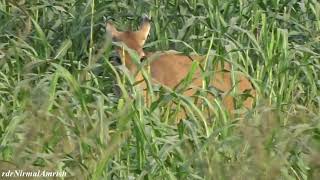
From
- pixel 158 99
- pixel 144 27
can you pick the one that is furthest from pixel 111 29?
pixel 158 99

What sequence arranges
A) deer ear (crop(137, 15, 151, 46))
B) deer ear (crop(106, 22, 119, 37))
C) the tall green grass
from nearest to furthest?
the tall green grass, deer ear (crop(106, 22, 119, 37)), deer ear (crop(137, 15, 151, 46))

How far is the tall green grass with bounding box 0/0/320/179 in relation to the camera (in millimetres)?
5086

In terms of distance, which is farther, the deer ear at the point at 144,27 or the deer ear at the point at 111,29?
the deer ear at the point at 144,27

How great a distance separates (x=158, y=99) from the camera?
5.84 m

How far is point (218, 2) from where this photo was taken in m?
7.84

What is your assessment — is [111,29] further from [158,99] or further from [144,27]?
[158,99]

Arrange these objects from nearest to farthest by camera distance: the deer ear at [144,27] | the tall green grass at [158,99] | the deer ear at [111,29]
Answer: the tall green grass at [158,99] → the deer ear at [111,29] → the deer ear at [144,27]

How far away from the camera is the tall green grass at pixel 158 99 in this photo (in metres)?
5.09

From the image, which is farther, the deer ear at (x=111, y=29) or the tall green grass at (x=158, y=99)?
the deer ear at (x=111, y=29)

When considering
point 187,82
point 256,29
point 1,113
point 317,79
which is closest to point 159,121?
point 187,82

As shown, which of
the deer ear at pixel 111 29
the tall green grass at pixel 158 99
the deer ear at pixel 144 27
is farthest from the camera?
the deer ear at pixel 144 27

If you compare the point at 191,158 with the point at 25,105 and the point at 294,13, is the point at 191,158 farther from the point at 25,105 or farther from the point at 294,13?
the point at 294,13

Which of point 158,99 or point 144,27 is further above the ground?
point 144,27

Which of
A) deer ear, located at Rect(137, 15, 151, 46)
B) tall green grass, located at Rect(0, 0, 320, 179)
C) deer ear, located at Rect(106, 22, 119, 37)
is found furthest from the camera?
deer ear, located at Rect(137, 15, 151, 46)
